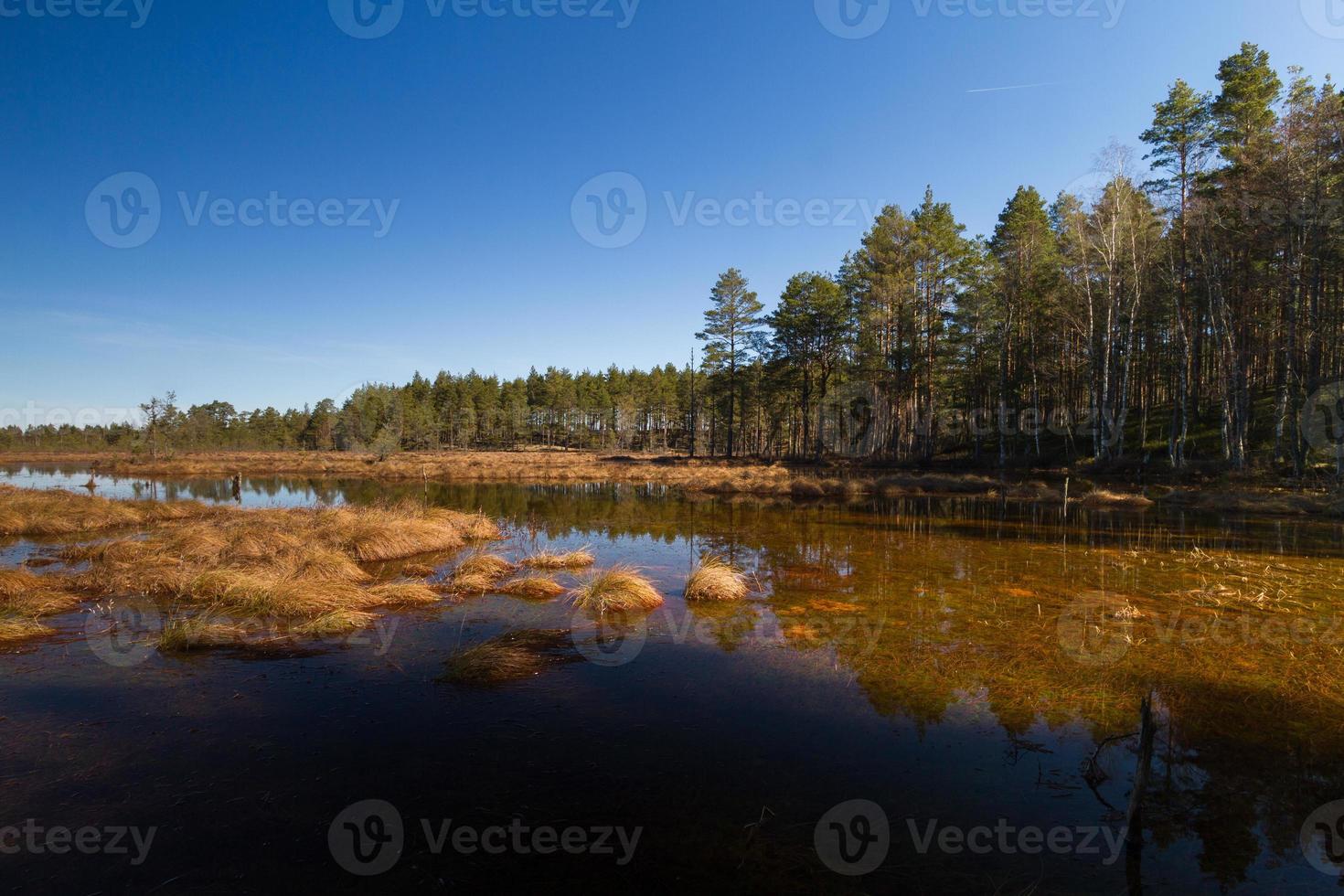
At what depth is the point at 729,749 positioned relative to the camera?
218 inches

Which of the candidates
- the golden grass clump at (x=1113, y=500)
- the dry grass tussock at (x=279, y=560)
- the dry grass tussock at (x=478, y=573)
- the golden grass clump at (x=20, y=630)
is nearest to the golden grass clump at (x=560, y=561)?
the dry grass tussock at (x=478, y=573)

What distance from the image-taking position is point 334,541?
13.7m

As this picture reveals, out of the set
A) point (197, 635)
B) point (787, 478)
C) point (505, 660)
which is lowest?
point (505, 660)

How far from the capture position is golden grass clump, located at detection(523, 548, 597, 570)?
1295cm

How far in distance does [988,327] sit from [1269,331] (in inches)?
508

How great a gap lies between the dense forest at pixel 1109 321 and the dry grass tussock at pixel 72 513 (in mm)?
35455

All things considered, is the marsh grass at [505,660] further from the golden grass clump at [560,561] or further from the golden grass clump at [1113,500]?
the golden grass clump at [1113,500]

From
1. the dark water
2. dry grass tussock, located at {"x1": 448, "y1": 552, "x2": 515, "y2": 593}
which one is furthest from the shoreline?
dry grass tussock, located at {"x1": 448, "y1": 552, "x2": 515, "y2": 593}

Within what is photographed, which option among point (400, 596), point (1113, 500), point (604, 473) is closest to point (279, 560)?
point (400, 596)

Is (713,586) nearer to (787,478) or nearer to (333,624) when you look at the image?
(333,624)

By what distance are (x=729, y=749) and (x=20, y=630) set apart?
10391 mm

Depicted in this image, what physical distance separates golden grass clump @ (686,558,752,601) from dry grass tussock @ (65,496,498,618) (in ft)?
15.9

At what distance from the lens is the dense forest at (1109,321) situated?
22.3 m

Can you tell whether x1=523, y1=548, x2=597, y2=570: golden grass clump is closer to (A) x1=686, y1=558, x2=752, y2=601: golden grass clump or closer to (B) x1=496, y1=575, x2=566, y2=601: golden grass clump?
(B) x1=496, y1=575, x2=566, y2=601: golden grass clump
